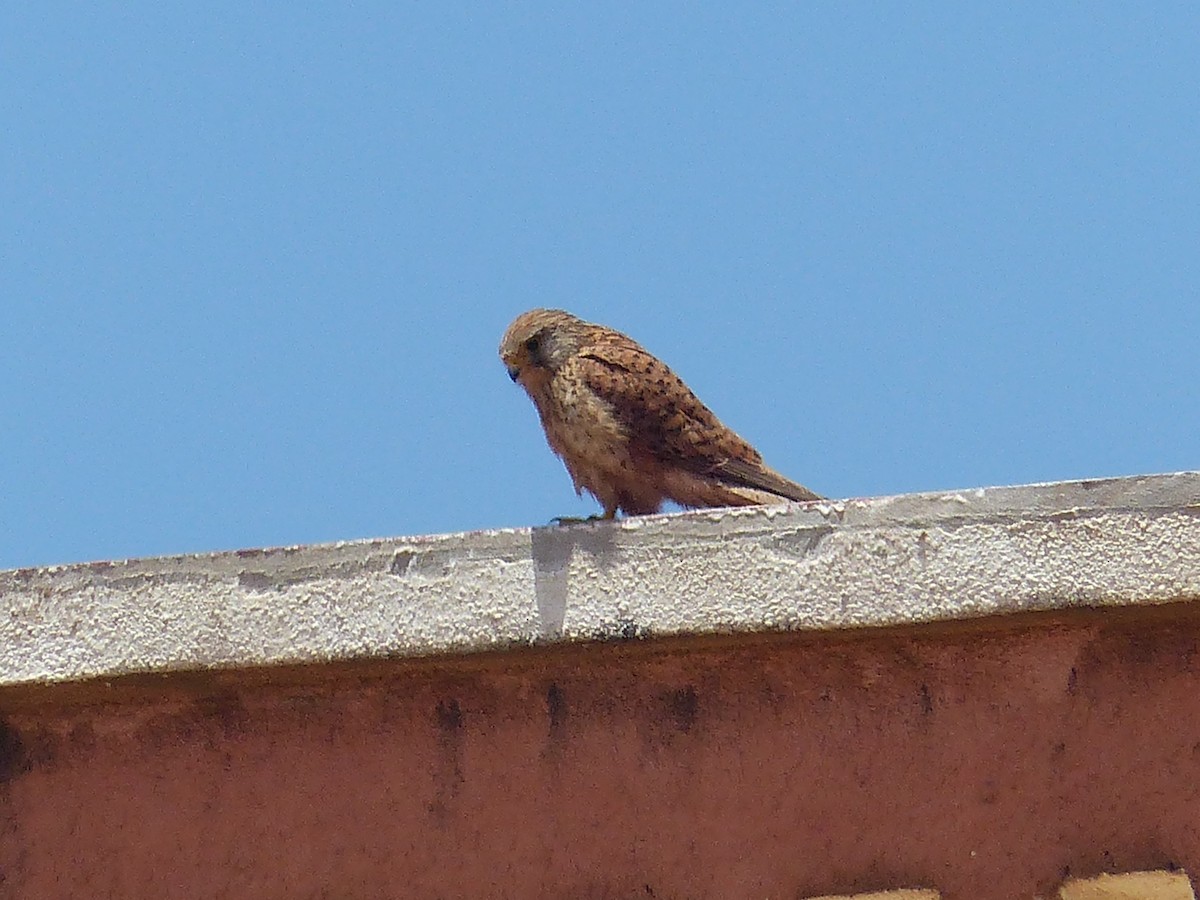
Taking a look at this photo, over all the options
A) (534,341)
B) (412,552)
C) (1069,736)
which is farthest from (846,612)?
(534,341)

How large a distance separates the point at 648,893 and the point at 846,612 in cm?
56

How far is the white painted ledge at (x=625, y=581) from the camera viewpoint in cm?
238

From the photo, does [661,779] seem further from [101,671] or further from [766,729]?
[101,671]

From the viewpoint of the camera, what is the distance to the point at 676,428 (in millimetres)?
4031

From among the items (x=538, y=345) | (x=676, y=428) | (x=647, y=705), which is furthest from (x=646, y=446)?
(x=647, y=705)

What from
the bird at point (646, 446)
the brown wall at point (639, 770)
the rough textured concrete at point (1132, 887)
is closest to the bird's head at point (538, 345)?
the bird at point (646, 446)

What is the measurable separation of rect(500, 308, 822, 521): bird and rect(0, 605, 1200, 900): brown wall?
1.41 metres

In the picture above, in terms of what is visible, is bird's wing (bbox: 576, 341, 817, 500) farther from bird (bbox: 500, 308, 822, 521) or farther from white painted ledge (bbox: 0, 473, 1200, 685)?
white painted ledge (bbox: 0, 473, 1200, 685)

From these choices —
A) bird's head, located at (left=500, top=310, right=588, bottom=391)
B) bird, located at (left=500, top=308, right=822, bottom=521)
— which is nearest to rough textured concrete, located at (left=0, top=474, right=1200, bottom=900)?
bird, located at (left=500, top=308, right=822, bottom=521)

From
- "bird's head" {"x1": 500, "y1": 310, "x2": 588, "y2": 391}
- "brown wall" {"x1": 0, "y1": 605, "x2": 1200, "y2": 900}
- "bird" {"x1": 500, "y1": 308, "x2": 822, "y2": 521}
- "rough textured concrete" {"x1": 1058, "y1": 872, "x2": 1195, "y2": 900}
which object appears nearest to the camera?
"rough textured concrete" {"x1": 1058, "y1": 872, "x2": 1195, "y2": 900}

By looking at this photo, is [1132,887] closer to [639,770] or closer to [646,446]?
[639,770]

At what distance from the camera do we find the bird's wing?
157 inches

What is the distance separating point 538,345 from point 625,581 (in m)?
2.08

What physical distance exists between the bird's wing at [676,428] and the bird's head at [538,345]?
0.20 metres
